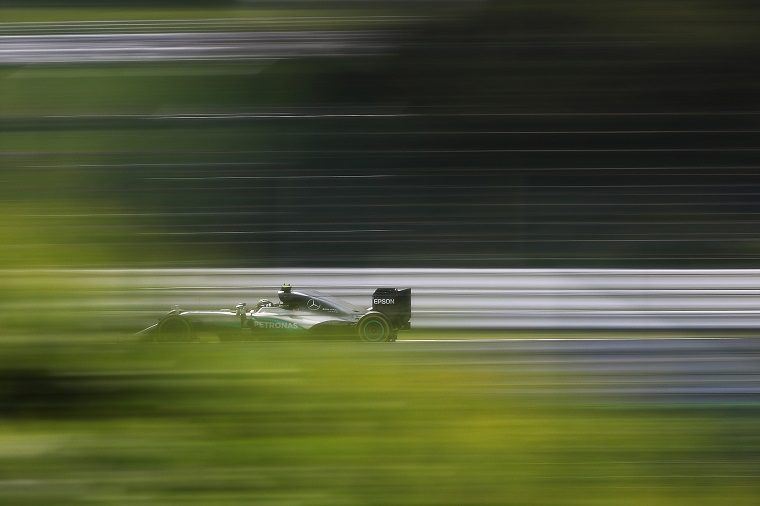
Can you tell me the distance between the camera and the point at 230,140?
2727mm

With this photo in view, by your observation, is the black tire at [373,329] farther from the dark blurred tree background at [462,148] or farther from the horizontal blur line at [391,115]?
the horizontal blur line at [391,115]

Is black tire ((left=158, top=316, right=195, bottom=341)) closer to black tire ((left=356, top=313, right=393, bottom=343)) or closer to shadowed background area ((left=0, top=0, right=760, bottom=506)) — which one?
shadowed background area ((left=0, top=0, right=760, bottom=506))

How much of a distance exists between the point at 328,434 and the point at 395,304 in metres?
0.41

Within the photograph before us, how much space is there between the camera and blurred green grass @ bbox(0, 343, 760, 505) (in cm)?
244

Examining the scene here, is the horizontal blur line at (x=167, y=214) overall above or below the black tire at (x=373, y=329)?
above

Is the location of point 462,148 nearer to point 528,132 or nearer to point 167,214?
point 528,132

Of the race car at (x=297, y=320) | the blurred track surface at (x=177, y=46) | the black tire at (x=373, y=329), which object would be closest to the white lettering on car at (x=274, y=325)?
the race car at (x=297, y=320)

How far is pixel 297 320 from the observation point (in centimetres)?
262

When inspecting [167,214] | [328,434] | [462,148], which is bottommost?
[328,434]

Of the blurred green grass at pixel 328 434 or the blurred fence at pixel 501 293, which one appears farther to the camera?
the blurred fence at pixel 501 293

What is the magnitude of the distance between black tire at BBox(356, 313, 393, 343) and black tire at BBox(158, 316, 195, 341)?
17.8 inches

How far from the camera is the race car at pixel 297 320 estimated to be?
262 centimetres

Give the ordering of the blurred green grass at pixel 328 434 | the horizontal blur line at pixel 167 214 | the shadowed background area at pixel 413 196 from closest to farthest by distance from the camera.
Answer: the blurred green grass at pixel 328 434 → the shadowed background area at pixel 413 196 → the horizontal blur line at pixel 167 214

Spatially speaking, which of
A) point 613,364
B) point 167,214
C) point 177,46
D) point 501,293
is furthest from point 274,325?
point 613,364
